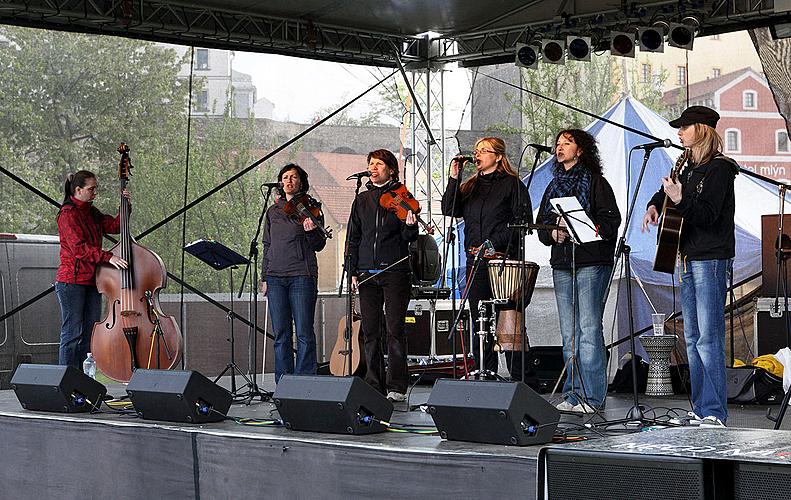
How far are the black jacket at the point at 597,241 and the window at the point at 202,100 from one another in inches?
640

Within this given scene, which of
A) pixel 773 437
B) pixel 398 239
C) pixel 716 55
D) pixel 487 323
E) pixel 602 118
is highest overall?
pixel 716 55

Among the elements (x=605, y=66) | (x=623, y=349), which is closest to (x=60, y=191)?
(x=605, y=66)

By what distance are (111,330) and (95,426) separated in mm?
1745

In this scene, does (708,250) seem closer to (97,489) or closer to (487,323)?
(487,323)

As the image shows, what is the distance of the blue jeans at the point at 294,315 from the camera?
259 inches

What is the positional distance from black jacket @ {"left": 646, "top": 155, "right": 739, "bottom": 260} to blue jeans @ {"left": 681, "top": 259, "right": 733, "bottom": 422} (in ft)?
0.19

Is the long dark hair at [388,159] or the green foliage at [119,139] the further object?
the green foliage at [119,139]

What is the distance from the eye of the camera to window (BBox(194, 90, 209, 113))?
2109 cm

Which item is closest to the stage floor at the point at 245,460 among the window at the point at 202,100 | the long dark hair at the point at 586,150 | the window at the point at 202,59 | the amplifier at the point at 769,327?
the long dark hair at the point at 586,150

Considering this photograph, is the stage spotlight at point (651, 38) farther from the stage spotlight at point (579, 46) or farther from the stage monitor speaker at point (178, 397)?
the stage monitor speaker at point (178, 397)

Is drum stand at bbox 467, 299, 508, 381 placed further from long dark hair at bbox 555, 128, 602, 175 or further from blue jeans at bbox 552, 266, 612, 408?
long dark hair at bbox 555, 128, 602, 175

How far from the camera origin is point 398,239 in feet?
20.6

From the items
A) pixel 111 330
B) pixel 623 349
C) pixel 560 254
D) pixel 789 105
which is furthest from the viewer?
pixel 789 105

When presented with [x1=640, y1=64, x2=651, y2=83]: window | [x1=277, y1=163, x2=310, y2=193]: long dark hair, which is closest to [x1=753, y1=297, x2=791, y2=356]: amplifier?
[x1=277, y1=163, x2=310, y2=193]: long dark hair
